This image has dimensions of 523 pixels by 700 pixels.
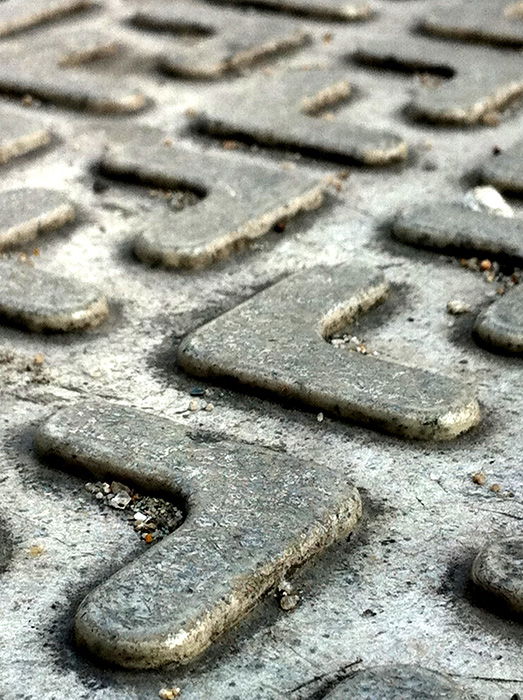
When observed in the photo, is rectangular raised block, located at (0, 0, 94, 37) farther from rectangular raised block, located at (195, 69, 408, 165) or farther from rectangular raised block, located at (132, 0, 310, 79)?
rectangular raised block, located at (195, 69, 408, 165)

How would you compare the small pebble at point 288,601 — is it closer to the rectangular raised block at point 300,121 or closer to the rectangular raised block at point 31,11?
the rectangular raised block at point 300,121

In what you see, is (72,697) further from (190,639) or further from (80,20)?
(80,20)

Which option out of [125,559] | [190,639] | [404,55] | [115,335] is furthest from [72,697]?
[404,55]

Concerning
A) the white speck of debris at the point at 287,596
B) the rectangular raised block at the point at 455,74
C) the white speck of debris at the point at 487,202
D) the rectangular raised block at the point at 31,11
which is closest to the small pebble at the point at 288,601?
the white speck of debris at the point at 287,596

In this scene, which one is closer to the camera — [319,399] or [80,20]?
[319,399]

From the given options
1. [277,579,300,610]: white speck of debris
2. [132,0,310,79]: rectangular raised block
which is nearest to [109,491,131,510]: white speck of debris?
[277,579,300,610]: white speck of debris

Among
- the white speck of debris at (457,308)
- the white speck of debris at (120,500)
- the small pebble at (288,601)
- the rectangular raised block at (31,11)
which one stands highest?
the small pebble at (288,601)
